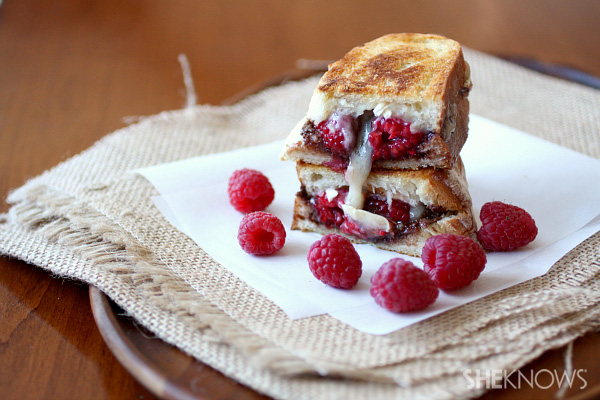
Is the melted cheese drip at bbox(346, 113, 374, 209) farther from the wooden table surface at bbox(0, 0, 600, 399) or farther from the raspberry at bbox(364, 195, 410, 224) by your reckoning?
the wooden table surface at bbox(0, 0, 600, 399)

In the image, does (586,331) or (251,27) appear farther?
(251,27)

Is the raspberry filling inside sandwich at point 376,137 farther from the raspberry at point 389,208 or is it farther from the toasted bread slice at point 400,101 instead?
the raspberry at point 389,208

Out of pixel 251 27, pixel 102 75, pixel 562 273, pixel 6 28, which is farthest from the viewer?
pixel 251 27

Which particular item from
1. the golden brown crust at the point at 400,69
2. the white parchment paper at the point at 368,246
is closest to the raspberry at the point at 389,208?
the white parchment paper at the point at 368,246

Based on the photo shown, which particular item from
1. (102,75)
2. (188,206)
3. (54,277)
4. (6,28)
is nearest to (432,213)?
(188,206)

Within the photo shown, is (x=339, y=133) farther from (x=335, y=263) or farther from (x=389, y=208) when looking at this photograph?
(x=335, y=263)

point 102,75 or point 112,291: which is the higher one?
point 102,75

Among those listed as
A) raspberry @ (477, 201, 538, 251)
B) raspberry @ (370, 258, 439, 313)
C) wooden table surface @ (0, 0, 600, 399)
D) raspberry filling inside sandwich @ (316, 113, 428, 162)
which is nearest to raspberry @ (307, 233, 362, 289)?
raspberry @ (370, 258, 439, 313)

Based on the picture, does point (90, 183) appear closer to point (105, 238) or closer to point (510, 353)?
point (105, 238)
